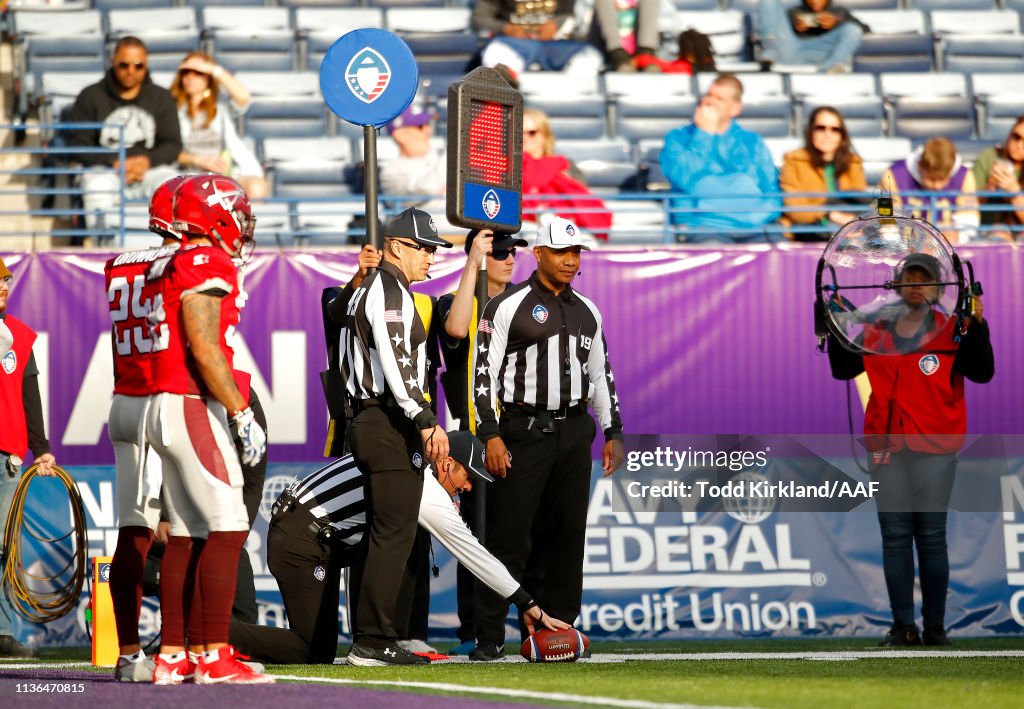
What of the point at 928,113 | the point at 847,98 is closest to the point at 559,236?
the point at 847,98

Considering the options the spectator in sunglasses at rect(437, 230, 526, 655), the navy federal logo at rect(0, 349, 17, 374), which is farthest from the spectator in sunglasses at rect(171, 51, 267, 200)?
the spectator in sunglasses at rect(437, 230, 526, 655)

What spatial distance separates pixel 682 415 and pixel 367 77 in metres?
3.29

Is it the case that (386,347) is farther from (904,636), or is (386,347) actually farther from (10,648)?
(904,636)

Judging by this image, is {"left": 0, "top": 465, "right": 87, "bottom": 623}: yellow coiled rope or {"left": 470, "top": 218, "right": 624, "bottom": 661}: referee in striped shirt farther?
{"left": 0, "top": 465, "right": 87, "bottom": 623}: yellow coiled rope

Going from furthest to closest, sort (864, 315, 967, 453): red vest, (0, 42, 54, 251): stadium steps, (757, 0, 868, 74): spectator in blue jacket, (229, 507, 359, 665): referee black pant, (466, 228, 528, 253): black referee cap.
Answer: (757, 0, 868, 74): spectator in blue jacket, (0, 42, 54, 251): stadium steps, (864, 315, 967, 453): red vest, (466, 228, 528, 253): black referee cap, (229, 507, 359, 665): referee black pant

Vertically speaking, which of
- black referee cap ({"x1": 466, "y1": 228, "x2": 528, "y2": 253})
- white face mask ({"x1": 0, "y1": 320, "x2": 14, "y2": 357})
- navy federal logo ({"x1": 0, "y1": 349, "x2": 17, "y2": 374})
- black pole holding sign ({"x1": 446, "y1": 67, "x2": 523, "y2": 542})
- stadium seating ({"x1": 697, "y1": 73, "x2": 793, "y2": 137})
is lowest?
navy federal logo ({"x1": 0, "y1": 349, "x2": 17, "y2": 374})

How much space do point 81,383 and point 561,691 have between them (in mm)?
5296

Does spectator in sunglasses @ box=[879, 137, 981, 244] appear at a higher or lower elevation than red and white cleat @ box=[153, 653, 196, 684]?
higher

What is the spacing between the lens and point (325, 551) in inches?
294

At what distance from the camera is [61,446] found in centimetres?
1022

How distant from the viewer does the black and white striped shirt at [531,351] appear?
312 inches

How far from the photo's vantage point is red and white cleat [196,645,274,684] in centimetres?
592

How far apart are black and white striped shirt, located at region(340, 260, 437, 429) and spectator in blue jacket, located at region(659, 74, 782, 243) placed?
4.54 metres

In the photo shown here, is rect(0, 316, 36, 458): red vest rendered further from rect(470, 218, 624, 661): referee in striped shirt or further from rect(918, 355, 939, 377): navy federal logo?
rect(918, 355, 939, 377): navy federal logo
